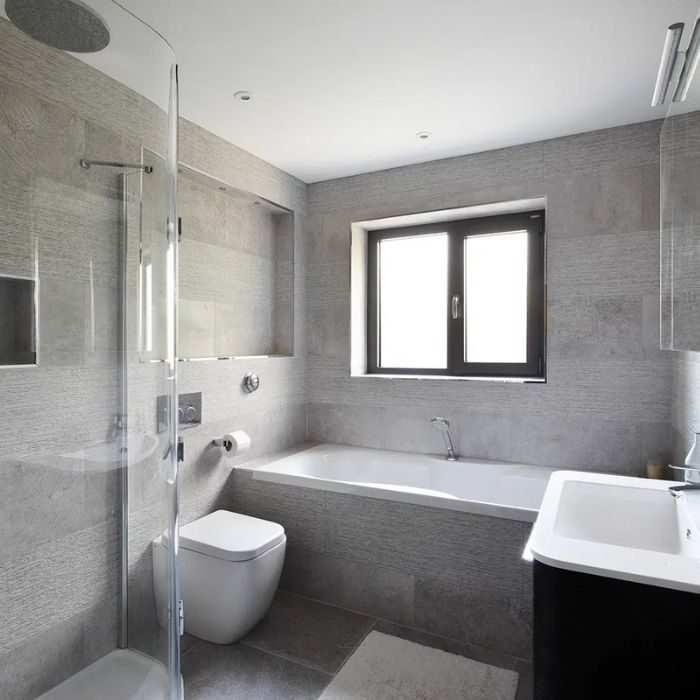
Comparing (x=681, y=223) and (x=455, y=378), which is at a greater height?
(x=681, y=223)

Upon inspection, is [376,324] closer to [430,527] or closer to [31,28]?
[430,527]

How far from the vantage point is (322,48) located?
5.92 ft

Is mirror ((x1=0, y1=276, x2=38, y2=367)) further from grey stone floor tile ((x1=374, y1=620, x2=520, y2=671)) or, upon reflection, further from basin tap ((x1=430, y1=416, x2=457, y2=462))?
basin tap ((x1=430, y1=416, x2=457, y2=462))

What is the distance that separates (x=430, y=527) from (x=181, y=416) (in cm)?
130

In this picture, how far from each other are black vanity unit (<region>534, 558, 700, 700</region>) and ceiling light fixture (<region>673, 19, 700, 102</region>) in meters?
1.31

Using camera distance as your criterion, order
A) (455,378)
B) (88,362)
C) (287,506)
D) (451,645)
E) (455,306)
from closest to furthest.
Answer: (88,362)
(451,645)
(287,506)
(455,378)
(455,306)

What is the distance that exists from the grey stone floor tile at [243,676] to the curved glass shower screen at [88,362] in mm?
329

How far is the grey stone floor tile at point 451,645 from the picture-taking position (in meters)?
1.92

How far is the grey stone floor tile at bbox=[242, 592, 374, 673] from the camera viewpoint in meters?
1.97

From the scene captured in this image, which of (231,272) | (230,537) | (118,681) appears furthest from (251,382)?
(118,681)

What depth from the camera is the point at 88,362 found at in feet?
5.37

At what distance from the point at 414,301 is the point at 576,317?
107 cm

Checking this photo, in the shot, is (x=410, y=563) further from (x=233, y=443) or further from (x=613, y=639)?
(x=613, y=639)

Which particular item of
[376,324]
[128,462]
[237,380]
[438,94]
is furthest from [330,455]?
[438,94]
